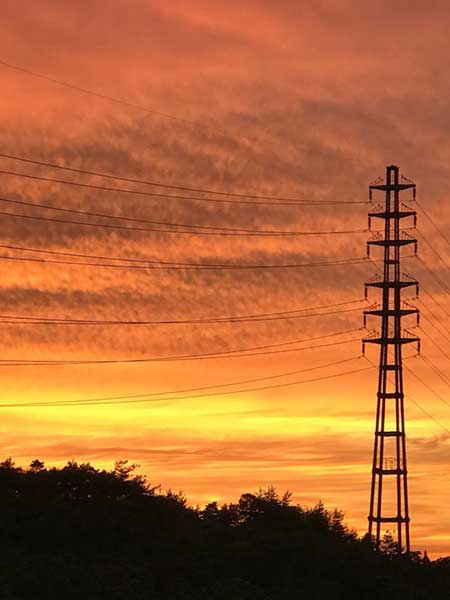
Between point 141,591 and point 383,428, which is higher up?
point 383,428

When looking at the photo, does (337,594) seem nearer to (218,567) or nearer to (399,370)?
(218,567)

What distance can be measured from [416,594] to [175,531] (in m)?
20.9

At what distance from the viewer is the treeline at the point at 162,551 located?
102m

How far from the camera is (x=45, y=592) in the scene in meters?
94.8

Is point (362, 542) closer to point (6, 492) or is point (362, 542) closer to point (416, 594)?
point (416, 594)

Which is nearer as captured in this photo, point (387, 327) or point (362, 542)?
point (387, 327)

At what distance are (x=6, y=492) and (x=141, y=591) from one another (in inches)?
663

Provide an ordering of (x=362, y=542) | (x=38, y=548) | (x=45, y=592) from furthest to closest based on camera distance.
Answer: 1. (x=362, y=542)
2. (x=38, y=548)
3. (x=45, y=592)

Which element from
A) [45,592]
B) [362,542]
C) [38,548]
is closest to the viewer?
[45,592]

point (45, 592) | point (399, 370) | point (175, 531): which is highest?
point (399, 370)

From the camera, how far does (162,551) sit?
4203 inches

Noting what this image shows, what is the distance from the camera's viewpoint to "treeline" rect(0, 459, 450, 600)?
102 m

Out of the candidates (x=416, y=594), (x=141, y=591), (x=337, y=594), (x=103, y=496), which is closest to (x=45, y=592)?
(x=141, y=591)

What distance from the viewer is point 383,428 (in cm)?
9944
